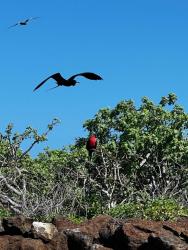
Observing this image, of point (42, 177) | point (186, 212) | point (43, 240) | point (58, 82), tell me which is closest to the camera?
point (58, 82)

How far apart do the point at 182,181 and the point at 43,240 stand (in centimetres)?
1703

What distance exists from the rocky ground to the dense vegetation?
10425mm

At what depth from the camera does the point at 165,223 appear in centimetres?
1758

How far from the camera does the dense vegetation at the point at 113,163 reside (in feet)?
97.9

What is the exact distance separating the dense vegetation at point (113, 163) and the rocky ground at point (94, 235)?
10425mm

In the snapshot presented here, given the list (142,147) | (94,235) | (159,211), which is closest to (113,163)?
(142,147)

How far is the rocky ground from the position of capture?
16516 mm

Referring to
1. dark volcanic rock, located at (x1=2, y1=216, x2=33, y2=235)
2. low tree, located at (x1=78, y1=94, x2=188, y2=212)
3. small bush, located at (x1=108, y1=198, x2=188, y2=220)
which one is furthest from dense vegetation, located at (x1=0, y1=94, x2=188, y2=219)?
dark volcanic rock, located at (x1=2, y1=216, x2=33, y2=235)

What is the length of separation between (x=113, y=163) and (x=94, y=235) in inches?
577

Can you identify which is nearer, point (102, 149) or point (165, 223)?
point (165, 223)

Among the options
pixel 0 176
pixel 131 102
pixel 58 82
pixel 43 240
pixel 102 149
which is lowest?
pixel 43 240

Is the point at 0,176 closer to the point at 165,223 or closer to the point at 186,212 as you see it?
the point at 186,212

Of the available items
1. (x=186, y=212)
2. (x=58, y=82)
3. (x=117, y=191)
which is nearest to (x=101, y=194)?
(x=117, y=191)

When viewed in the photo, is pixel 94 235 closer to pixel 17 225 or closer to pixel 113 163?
pixel 17 225
